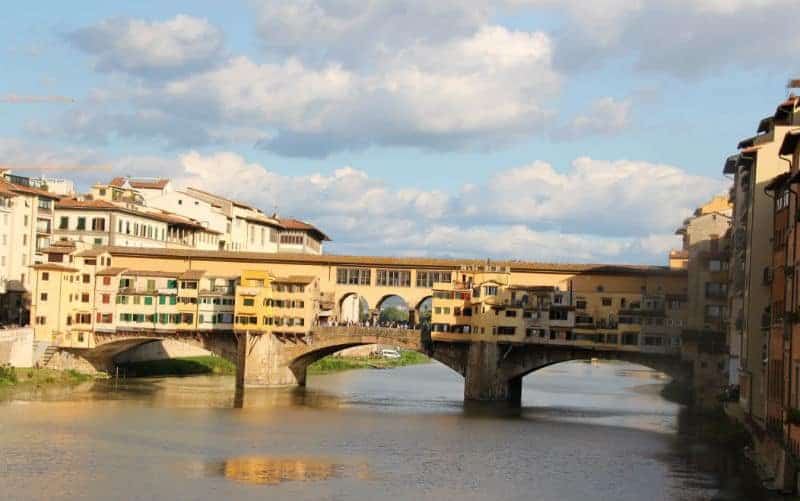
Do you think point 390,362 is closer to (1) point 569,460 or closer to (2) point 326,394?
(2) point 326,394

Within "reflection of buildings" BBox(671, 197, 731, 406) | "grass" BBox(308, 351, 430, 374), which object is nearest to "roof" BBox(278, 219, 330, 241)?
"grass" BBox(308, 351, 430, 374)

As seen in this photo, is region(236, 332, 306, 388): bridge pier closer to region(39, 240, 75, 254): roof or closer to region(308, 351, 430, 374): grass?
region(39, 240, 75, 254): roof

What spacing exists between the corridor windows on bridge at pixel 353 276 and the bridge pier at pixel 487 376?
967 centimetres

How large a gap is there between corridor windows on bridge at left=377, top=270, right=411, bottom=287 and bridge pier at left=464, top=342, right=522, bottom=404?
25.4 ft

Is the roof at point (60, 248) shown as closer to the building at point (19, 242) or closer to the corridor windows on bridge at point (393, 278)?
the building at point (19, 242)

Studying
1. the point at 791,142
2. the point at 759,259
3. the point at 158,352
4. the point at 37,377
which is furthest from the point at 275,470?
the point at 158,352

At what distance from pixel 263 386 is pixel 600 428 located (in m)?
24.5

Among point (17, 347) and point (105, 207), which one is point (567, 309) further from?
point (105, 207)

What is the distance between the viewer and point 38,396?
69.1 meters

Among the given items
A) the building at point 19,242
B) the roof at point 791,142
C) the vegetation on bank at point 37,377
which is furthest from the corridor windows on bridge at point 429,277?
the roof at point 791,142

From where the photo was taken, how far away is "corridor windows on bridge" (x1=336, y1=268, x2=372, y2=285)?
8275cm

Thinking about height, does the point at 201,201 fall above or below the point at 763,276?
above

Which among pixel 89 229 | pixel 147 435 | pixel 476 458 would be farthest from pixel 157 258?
pixel 476 458

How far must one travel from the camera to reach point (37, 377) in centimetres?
7606
